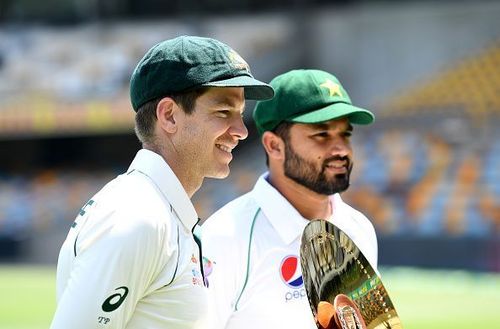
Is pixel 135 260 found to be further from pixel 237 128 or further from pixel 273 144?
pixel 273 144

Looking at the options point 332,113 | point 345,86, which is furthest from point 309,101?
point 345,86

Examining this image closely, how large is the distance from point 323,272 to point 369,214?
615 inches

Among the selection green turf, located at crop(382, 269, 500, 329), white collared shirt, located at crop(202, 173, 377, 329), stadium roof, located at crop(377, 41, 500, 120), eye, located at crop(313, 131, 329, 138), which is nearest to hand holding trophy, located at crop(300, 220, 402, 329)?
white collared shirt, located at crop(202, 173, 377, 329)

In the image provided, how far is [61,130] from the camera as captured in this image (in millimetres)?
23109

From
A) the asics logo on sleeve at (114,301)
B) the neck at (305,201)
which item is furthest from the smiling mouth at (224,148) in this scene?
the neck at (305,201)

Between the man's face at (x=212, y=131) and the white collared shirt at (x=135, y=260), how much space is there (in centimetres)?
9

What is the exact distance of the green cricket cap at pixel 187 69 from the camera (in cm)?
238

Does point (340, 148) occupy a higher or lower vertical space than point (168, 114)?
higher

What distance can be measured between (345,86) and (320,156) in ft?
60.7

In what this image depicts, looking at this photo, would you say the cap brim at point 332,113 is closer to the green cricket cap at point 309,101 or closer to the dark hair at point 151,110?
the green cricket cap at point 309,101

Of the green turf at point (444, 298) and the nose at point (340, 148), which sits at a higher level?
the green turf at point (444, 298)

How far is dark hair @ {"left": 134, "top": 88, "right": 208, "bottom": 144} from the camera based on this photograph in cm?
243

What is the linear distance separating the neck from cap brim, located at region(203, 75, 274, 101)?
112 cm

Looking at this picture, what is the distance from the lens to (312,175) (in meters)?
3.71
